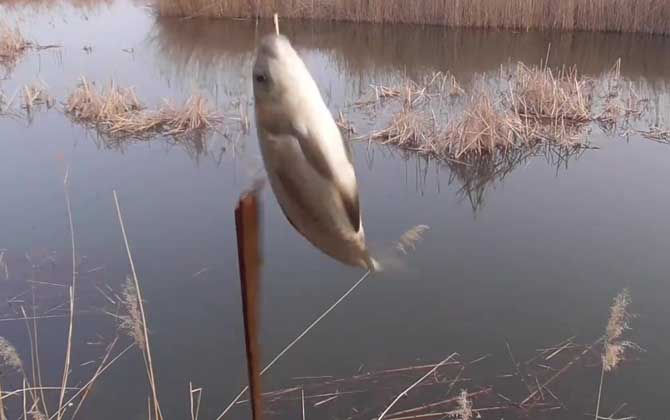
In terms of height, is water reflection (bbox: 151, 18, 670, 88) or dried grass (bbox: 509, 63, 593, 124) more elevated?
water reflection (bbox: 151, 18, 670, 88)

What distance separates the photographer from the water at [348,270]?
2.32 m

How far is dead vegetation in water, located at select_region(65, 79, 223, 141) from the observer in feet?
14.8

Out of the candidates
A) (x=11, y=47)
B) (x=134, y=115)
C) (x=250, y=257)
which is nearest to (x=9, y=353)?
(x=250, y=257)

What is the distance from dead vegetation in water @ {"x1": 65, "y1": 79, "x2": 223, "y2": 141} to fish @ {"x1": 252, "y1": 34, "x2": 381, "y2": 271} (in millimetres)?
4200

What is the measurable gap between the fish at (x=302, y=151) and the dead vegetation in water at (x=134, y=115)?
4200 millimetres

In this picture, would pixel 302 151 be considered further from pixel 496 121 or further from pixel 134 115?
pixel 134 115

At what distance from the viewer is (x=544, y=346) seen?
2.44 m

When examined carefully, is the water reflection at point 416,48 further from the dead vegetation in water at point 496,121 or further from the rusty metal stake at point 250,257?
the rusty metal stake at point 250,257


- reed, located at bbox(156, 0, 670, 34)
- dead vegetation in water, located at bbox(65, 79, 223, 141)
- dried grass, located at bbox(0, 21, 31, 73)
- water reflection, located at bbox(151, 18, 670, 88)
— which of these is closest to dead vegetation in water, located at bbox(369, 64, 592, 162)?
water reflection, located at bbox(151, 18, 670, 88)

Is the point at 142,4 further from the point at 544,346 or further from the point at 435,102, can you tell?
the point at 544,346

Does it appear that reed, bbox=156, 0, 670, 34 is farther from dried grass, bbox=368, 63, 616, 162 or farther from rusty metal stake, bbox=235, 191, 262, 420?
rusty metal stake, bbox=235, 191, 262, 420

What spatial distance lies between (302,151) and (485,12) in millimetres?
7411

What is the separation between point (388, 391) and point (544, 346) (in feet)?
2.25

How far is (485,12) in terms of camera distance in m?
7.19
